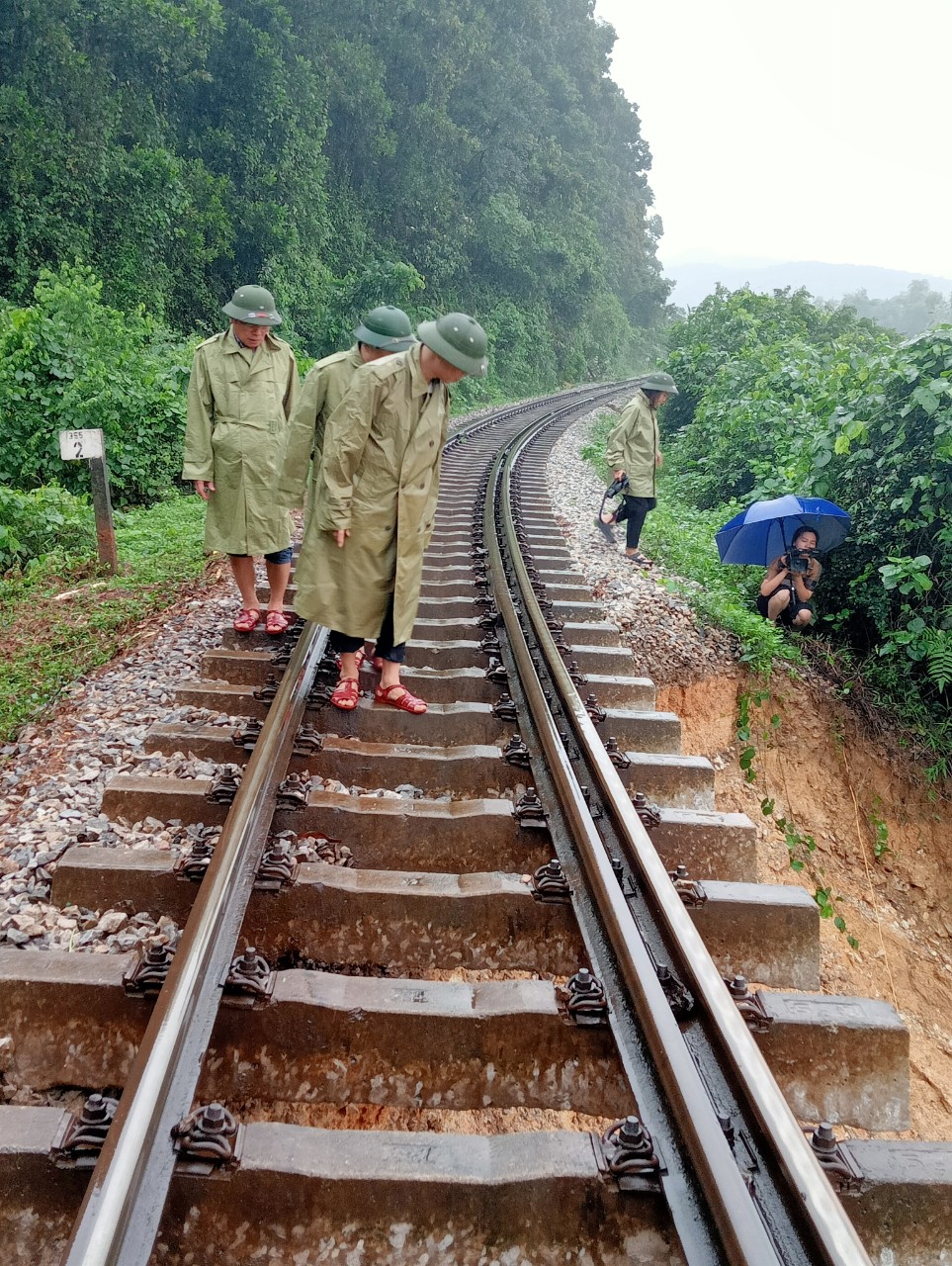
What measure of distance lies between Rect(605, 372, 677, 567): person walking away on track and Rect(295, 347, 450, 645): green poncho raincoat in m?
3.81

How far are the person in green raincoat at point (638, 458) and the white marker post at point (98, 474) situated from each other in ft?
13.2

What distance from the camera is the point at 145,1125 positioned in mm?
1503

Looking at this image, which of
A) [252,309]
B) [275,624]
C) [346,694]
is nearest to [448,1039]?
[346,694]

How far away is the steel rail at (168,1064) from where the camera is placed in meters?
1.34

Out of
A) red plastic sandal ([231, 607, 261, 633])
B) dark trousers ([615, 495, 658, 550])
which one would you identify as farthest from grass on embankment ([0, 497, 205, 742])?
dark trousers ([615, 495, 658, 550])

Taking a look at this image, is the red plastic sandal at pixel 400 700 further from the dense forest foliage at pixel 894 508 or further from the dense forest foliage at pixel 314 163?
the dense forest foliage at pixel 314 163

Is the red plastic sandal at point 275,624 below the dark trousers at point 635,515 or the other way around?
below

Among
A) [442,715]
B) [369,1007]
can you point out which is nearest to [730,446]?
[442,715]

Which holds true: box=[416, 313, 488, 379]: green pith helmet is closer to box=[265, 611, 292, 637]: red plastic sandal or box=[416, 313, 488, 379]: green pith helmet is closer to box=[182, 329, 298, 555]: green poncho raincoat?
box=[182, 329, 298, 555]: green poncho raincoat

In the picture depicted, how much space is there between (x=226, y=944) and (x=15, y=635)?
3.61 meters

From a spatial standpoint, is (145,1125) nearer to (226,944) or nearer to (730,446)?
(226,944)

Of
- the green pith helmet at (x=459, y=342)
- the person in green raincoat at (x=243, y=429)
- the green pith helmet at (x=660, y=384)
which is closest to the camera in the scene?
the green pith helmet at (x=459, y=342)

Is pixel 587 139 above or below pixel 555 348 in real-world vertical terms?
above

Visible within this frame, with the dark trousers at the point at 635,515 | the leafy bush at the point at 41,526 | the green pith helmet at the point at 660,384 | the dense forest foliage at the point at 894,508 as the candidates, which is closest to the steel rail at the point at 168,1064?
the dense forest foliage at the point at 894,508
